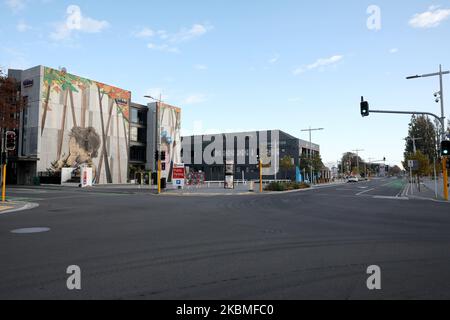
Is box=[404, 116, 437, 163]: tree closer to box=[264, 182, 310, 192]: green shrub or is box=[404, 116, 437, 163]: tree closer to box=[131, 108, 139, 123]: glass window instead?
box=[264, 182, 310, 192]: green shrub

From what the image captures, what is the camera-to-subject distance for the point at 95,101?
5584 cm

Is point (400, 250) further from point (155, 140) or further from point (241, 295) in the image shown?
point (155, 140)

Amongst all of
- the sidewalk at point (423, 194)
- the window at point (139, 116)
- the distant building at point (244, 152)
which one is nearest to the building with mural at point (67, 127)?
the window at point (139, 116)

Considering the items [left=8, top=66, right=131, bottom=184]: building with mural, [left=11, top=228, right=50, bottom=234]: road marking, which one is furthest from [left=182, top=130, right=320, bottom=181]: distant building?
[left=11, top=228, right=50, bottom=234]: road marking

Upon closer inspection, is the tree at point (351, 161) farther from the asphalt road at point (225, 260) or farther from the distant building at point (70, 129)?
the asphalt road at point (225, 260)

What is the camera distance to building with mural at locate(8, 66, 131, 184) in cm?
4809

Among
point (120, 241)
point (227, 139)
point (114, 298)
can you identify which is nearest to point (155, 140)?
point (227, 139)

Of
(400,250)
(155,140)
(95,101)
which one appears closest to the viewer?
(400,250)

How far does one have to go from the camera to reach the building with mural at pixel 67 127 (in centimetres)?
4809

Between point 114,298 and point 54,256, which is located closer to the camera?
point 114,298

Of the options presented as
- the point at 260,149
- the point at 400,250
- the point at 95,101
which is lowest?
the point at 400,250

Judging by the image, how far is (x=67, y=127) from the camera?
51.2m
